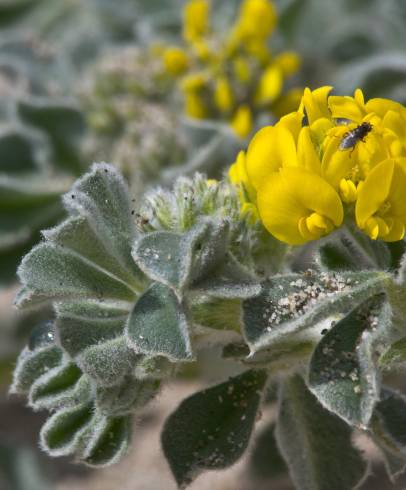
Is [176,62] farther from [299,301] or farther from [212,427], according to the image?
[299,301]

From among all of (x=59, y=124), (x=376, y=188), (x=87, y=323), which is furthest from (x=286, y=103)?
(x=87, y=323)

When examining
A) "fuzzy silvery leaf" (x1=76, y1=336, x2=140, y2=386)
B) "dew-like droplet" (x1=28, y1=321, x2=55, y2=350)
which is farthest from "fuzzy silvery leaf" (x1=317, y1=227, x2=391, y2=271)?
"dew-like droplet" (x1=28, y1=321, x2=55, y2=350)

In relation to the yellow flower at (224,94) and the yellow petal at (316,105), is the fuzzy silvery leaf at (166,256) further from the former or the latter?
the yellow flower at (224,94)

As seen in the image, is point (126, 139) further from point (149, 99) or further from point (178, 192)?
point (178, 192)

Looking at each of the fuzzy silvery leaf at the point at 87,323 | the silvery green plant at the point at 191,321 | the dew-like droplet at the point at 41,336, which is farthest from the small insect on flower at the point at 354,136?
the dew-like droplet at the point at 41,336

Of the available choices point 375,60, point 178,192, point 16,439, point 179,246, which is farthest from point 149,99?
point 179,246

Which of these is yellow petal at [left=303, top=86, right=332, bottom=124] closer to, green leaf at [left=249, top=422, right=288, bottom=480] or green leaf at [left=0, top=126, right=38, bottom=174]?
green leaf at [left=249, top=422, right=288, bottom=480]
